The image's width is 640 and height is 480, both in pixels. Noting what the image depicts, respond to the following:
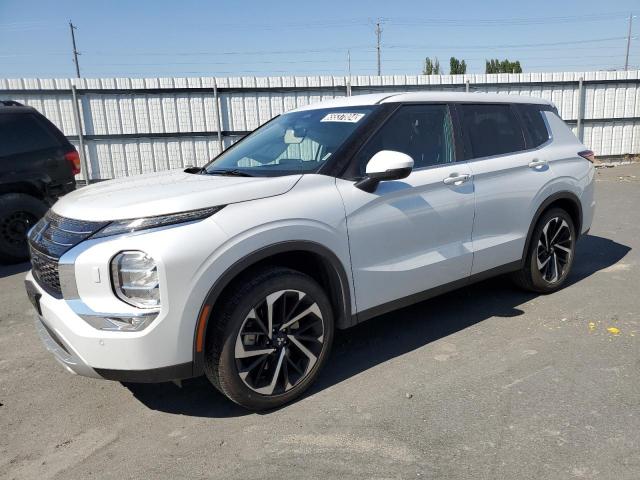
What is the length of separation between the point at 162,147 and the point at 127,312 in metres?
10.6

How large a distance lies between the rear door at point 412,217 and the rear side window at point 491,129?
0.21 meters

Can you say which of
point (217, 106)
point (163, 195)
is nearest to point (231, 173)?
point (163, 195)

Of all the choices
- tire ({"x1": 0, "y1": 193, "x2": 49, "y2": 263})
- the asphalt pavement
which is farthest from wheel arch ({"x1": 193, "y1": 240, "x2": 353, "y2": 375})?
tire ({"x1": 0, "y1": 193, "x2": 49, "y2": 263})

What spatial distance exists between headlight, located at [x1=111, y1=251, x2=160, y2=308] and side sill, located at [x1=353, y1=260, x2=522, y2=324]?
51.1 inches

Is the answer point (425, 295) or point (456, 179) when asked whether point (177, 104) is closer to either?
point (456, 179)

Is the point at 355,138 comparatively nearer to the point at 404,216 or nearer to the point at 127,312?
the point at 404,216

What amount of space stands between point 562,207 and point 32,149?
614 centimetres

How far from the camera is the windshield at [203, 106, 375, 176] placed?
338 cm

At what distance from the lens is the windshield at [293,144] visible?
338 centimetres

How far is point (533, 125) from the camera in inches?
180

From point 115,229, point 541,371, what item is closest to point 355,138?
point 115,229

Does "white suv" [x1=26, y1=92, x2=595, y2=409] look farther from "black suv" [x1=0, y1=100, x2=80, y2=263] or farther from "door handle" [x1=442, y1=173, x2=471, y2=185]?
"black suv" [x1=0, y1=100, x2=80, y2=263]

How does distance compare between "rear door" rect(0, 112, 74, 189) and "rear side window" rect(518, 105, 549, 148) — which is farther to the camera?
"rear door" rect(0, 112, 74, 189)

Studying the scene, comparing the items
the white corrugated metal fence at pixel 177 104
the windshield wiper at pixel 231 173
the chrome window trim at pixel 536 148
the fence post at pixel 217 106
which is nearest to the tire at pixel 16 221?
the windshield wiper at pixel 231 173
